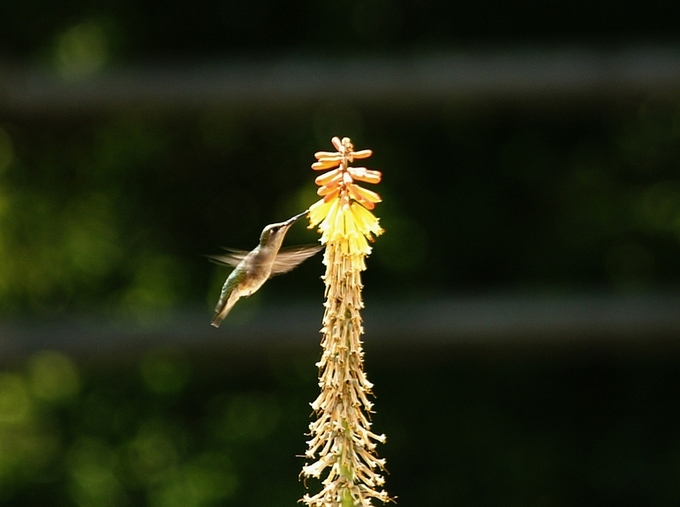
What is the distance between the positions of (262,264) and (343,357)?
1.71ft

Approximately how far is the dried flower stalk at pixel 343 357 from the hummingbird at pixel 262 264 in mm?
282

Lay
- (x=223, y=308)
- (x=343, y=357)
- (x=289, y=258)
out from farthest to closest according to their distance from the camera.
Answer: (x=223, y=308)
(x=289, y=258)
(x=343, y=357)

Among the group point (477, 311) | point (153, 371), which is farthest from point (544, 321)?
point (153, 371)

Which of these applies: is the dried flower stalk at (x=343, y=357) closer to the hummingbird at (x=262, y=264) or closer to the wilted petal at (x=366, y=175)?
the wilted petal at (x=366, y=175)

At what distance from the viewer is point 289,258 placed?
53.0 inches

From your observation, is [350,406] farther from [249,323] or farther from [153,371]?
[153,371]

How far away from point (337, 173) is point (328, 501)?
0.27 metres

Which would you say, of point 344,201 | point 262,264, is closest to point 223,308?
point 262,264

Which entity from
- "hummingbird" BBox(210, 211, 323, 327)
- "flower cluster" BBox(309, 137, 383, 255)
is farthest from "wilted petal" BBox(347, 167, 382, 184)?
"hummingbird" BBox(210, 211, 323, 327)

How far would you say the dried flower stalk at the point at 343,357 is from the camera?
2.80 ft

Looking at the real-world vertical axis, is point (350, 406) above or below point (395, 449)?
below

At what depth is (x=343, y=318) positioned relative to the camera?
0.87 metres

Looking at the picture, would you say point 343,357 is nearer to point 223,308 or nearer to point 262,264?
point 262,264

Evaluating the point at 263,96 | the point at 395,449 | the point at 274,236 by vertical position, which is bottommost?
the point at 274,236
